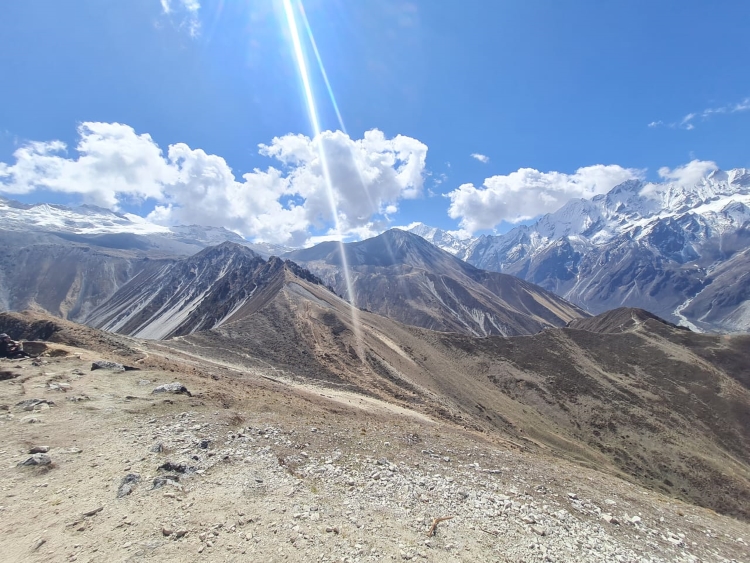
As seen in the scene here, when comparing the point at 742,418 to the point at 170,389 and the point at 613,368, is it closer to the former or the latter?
the point at 613,368

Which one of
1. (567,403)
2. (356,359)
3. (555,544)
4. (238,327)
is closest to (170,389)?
(555,544)

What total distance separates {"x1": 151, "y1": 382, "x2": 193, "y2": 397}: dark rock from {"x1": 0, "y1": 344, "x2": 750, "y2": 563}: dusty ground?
157cm

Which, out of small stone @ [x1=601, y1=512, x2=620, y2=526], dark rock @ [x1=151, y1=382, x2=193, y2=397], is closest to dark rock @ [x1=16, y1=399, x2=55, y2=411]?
dark rock @ [x1=151, y1=382, x2=193, y2=397]

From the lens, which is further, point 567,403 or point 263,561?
point 567,403

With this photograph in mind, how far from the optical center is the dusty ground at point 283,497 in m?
10.6

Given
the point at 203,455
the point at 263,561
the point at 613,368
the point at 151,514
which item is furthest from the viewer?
the point at 613,368

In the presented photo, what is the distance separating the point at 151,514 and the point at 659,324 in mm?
131892

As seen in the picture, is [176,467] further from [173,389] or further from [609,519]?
[609,519]

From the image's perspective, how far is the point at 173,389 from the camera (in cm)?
2284

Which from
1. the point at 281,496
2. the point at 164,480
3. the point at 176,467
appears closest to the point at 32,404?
the point at 176,467

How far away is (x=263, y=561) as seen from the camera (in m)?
9.85

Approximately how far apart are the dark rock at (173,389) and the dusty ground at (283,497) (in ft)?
5.17

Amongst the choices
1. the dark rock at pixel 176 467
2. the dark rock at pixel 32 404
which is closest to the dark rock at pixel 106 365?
the dark rock at pixel 32 404

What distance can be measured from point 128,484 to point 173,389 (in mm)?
10910
